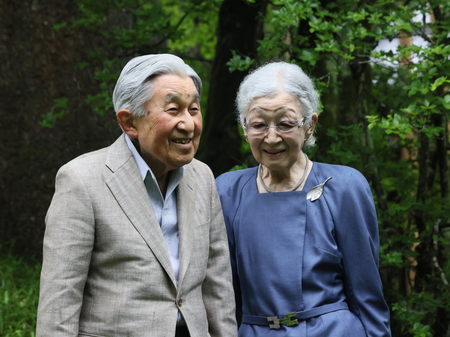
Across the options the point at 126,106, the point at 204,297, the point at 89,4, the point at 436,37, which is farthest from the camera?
the point at 89,4

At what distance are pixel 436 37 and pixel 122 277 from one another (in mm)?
2867

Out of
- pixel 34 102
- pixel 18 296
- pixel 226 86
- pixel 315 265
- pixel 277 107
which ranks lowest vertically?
pixel 18 296

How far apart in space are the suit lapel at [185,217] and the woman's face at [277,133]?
0.36 m

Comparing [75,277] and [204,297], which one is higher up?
[75,277]

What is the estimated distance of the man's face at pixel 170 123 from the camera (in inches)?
75.0

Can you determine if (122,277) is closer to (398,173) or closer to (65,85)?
(398,173)

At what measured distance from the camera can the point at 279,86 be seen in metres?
2.26

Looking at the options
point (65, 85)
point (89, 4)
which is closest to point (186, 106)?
point (89, 4)

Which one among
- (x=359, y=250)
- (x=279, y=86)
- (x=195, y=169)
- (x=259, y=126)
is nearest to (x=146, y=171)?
(x=195, y=169)

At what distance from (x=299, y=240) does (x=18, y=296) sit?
11.0 ft

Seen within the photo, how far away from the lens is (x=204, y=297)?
219cm

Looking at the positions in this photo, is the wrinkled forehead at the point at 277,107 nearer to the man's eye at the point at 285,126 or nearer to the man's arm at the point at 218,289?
the man's eye at the point at 285,126

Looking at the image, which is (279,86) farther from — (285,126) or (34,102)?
(34,102)

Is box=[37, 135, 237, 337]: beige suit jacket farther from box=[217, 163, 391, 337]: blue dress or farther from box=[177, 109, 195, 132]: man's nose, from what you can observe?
box=[217, 163, 391, 337]: blue dress
